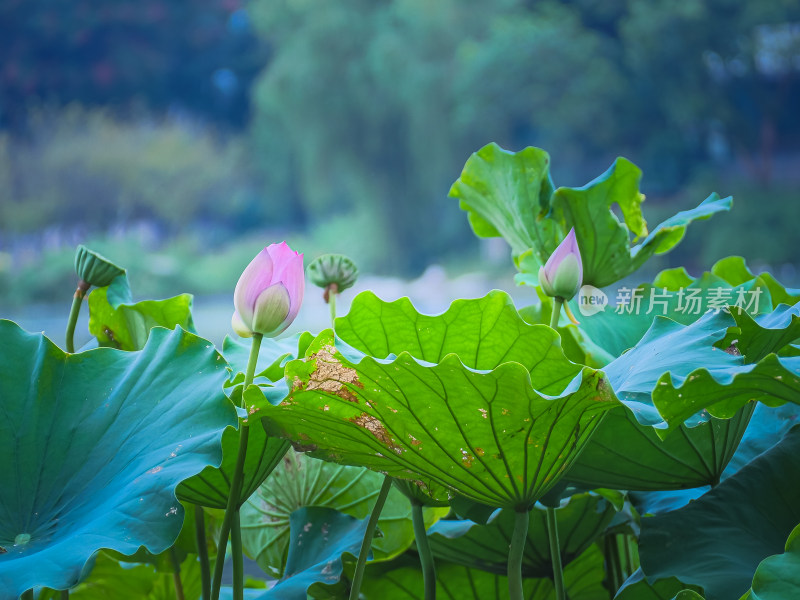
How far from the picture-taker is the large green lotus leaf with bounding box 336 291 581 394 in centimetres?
26

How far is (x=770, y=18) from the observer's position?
22.6 feet

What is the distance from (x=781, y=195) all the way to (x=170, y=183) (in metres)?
6.01

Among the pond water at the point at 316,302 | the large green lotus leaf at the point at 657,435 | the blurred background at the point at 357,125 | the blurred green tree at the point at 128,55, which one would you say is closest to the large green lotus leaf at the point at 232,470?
the large green lotus leaf at the point at 657,435

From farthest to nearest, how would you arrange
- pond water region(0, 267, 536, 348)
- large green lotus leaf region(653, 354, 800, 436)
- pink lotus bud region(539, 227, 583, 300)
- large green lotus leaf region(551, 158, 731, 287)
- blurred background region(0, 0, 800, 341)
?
blurred background region(0, 0, 800, 341) < pond water region(0, 267, 536, 348) < large green lotus leaf region(551, 158, 731, 287) < pink lotus bud region(539, 227, 583, 300) < large green lotus leaf region(653, 354, 800, 436)

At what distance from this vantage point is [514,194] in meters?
0.44

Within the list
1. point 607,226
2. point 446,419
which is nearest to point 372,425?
point 446,419

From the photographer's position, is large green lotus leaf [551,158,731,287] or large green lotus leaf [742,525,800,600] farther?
large green lotus leaf [551,158,731,287]

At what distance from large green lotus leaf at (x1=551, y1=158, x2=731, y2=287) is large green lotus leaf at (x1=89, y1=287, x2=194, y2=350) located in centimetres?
A: 21

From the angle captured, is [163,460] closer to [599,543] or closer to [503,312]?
[503,312]

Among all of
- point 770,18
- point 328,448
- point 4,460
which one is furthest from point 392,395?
point 770,18

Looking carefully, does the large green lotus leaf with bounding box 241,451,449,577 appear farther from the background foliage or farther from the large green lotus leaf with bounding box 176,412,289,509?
the background foliage

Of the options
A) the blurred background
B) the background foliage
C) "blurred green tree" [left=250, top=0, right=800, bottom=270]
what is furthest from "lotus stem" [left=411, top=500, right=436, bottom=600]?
"blurred green tree" [left=250, top=0, right=800, bottom=270]

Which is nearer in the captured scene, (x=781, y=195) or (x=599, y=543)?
(x=599, y=543)

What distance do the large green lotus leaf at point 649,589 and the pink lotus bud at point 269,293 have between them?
0.56ft
